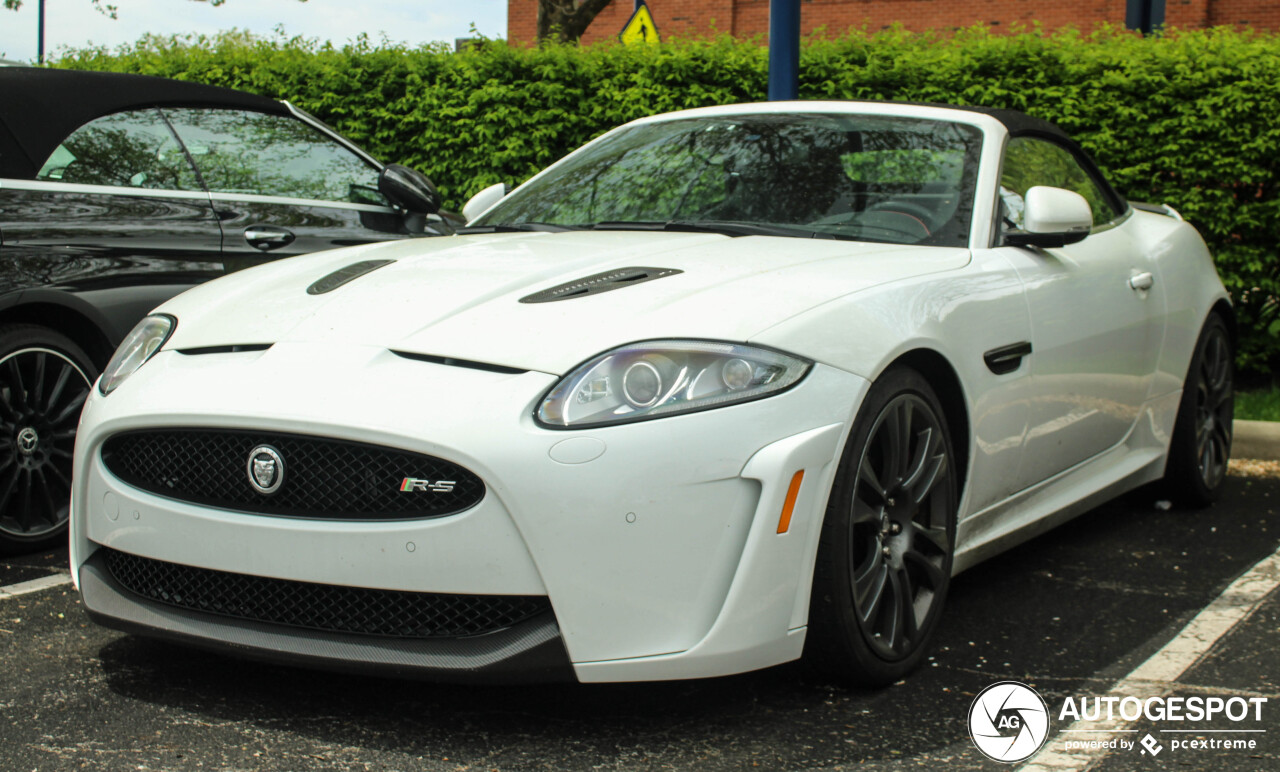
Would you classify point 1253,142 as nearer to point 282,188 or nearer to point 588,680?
point 282,188

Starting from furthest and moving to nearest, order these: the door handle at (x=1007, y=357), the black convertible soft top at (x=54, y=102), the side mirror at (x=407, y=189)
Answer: the side mirror at (x=407, y=189) → the black convertible soft top at (x=54, y=102) → the door handle at (x=1007, y=357)

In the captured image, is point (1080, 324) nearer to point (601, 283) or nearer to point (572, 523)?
point (601, 283)

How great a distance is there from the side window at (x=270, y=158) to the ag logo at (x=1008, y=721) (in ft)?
10.5

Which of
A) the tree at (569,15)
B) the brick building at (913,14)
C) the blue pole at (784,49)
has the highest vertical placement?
the brick building at (913,14)

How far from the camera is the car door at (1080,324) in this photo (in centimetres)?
367

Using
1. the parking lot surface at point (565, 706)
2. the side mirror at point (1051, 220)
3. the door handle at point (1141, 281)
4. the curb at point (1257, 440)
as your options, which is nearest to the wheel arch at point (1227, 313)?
the door handle at point (1141, 281)

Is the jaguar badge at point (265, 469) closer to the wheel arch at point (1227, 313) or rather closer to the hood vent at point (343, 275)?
the hood vent at point (343, 275)

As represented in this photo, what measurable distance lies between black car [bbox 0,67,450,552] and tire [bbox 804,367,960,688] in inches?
96.7

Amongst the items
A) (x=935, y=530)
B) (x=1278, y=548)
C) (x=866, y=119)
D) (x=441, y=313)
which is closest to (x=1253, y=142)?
(x=1278, y=548)

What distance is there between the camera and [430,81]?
9375 millimetres

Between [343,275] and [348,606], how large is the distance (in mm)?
942

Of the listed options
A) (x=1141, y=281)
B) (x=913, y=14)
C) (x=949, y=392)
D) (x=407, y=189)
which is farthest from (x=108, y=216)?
(x=913, y=14)

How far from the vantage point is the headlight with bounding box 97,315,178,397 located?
10.1 feet

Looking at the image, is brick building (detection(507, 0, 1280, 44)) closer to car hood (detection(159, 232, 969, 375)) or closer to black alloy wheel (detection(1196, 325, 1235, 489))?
black alloy wheel (detection(1196, 325, 1235, 489))
